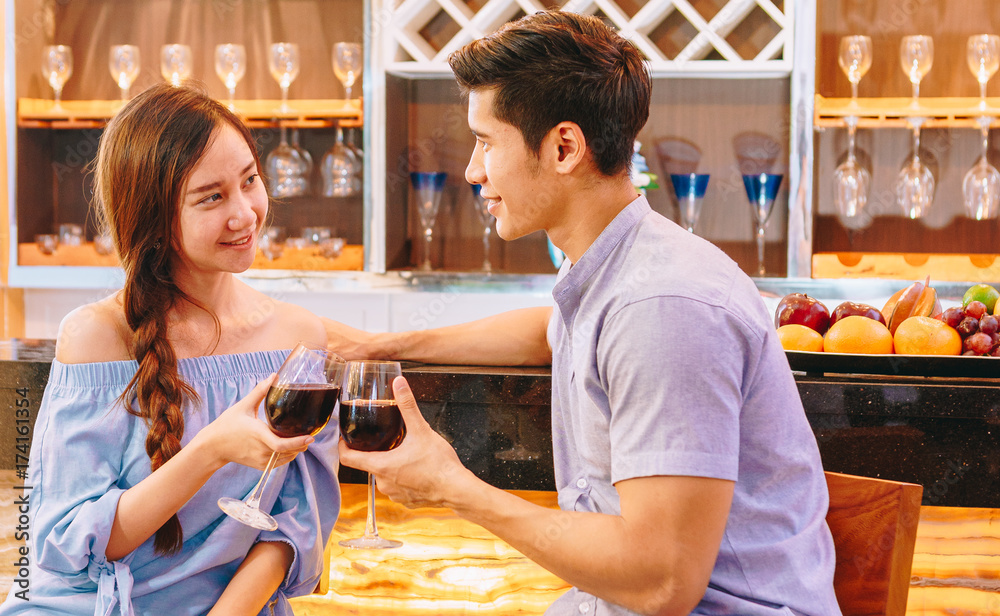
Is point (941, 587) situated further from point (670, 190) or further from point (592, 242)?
point (670, 190)

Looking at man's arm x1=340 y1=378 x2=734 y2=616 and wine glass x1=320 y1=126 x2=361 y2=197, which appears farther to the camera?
wine glass x1=320 y1=126 x2=361 y2=197

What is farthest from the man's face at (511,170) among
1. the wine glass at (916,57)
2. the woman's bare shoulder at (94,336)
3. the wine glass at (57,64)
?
the wine glass at (57,64)

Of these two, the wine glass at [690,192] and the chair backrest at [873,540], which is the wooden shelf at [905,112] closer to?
the wine glass at [690,192]

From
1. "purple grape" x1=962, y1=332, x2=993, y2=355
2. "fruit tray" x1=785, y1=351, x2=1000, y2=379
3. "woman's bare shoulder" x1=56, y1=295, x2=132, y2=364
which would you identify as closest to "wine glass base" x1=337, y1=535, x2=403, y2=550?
"woman's bare shoulder" x1=56, y1=295, x2=132, y2=364

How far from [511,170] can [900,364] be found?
83cm

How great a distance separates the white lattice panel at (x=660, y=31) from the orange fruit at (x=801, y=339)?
1724mm

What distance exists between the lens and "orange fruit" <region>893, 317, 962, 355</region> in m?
1.54

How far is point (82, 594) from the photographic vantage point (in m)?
1.27

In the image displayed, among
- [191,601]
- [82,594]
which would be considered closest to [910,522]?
[191,601]

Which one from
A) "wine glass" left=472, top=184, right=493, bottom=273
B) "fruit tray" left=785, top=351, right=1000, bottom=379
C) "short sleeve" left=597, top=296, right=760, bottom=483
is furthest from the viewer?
"wine glass" left=472, top=184, right=493, bottom=273

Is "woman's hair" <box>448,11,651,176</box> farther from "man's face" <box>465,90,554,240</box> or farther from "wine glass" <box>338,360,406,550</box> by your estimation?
"wine glass" <box>338,360,406,550</box>

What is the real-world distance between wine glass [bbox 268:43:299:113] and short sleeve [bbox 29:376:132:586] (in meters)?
2.26

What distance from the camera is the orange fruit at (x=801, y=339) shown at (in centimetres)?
158

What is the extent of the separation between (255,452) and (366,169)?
225 cm
